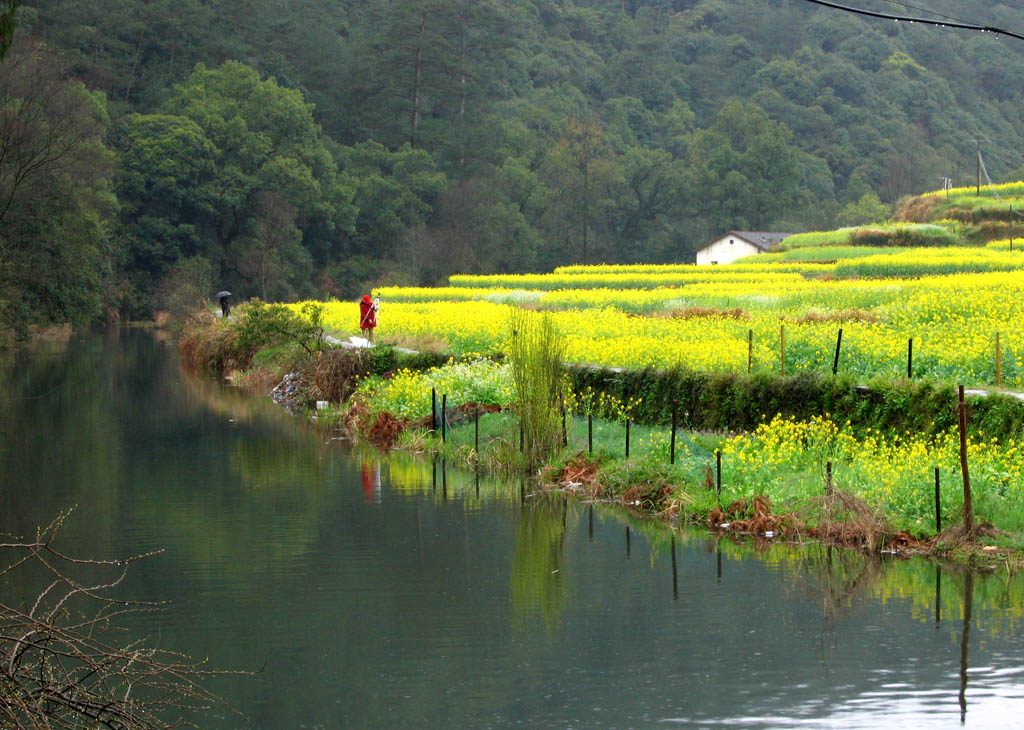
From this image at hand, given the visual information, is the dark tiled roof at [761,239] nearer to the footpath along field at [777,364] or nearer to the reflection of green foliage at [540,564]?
the footpath along field at [777,364]

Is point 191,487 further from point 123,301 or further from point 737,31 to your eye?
point 737,31

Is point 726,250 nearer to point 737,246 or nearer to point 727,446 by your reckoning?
point 737,246

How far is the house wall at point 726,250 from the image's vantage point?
7947 centimetres

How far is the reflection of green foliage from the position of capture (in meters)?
14.2

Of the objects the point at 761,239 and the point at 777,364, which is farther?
the point at 761,239

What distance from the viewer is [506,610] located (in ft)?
46.4

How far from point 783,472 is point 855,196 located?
9570 centimetres

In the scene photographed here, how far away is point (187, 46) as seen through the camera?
91062 mm

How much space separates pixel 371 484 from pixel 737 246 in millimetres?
61628

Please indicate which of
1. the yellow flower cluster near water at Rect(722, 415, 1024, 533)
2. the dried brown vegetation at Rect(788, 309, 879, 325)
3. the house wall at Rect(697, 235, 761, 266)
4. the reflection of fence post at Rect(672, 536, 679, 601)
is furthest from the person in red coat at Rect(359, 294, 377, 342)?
the house wall at Rect(697, 235, 761, 266)

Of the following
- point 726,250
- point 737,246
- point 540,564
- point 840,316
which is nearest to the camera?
point 540,564

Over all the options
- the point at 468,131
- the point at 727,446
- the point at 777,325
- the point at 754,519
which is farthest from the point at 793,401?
the point at 468,131

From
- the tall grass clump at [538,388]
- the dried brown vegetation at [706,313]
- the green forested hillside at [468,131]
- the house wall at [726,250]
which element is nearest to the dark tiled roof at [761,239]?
the house wall at [726,250]

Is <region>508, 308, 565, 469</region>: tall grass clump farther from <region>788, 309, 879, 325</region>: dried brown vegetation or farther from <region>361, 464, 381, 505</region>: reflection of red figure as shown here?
<region>788, 309, 879, 325</region>: dried brown vegetation
